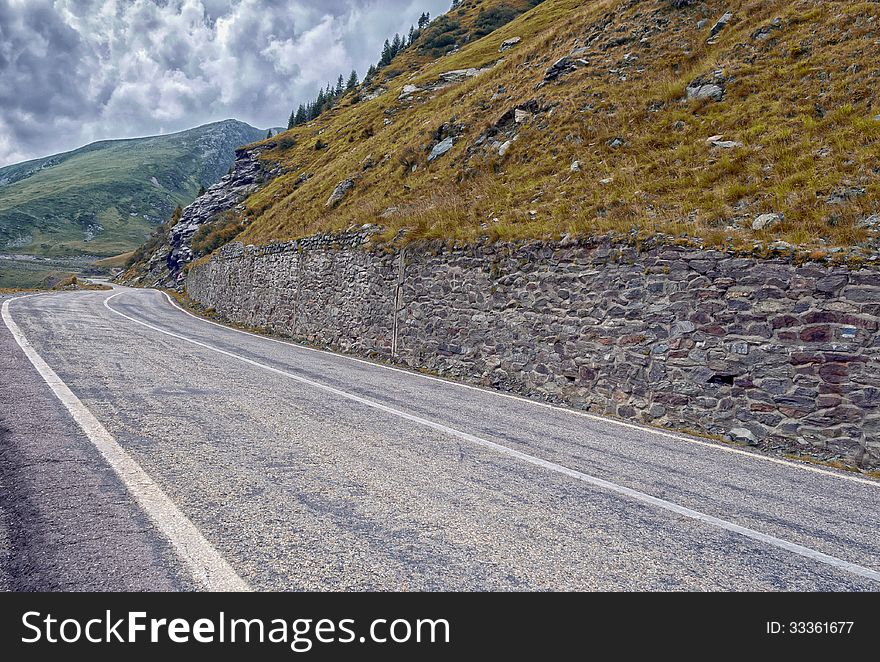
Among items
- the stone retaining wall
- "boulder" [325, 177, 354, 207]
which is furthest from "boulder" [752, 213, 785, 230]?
"boulder" [325, 177, 354, 207]

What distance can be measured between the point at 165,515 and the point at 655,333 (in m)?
7.50

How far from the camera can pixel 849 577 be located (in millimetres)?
2707

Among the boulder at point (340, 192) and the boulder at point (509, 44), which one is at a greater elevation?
the boulder at point (509, 44)

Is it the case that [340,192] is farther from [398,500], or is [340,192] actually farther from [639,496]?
[639,496]

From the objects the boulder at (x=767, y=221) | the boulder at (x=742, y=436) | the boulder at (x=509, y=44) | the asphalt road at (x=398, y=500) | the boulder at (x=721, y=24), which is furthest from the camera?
the boulder at (x=509, y=44)

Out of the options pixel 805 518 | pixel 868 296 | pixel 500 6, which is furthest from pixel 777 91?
pixel 500 6

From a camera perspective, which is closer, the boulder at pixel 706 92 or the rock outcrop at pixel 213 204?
the boulder at pixel 706 92

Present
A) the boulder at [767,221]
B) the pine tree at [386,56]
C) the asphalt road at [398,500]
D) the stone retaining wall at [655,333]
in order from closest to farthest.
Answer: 1. the asphalt road at [398,500]
2. the stone retaining wall at [655,333]
3. the boulder at [767,221]
4. the pine tree at [386,56]

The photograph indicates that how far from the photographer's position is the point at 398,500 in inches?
128

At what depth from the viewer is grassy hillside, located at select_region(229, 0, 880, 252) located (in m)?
8.30

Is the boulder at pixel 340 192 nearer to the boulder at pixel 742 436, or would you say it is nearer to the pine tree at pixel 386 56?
the boulder at pixel 742 436

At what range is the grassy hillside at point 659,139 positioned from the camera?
830 centimetres

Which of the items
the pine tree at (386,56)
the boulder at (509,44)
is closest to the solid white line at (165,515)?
the boulder at (509,44)

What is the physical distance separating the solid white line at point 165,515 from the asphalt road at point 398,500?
45 mm
